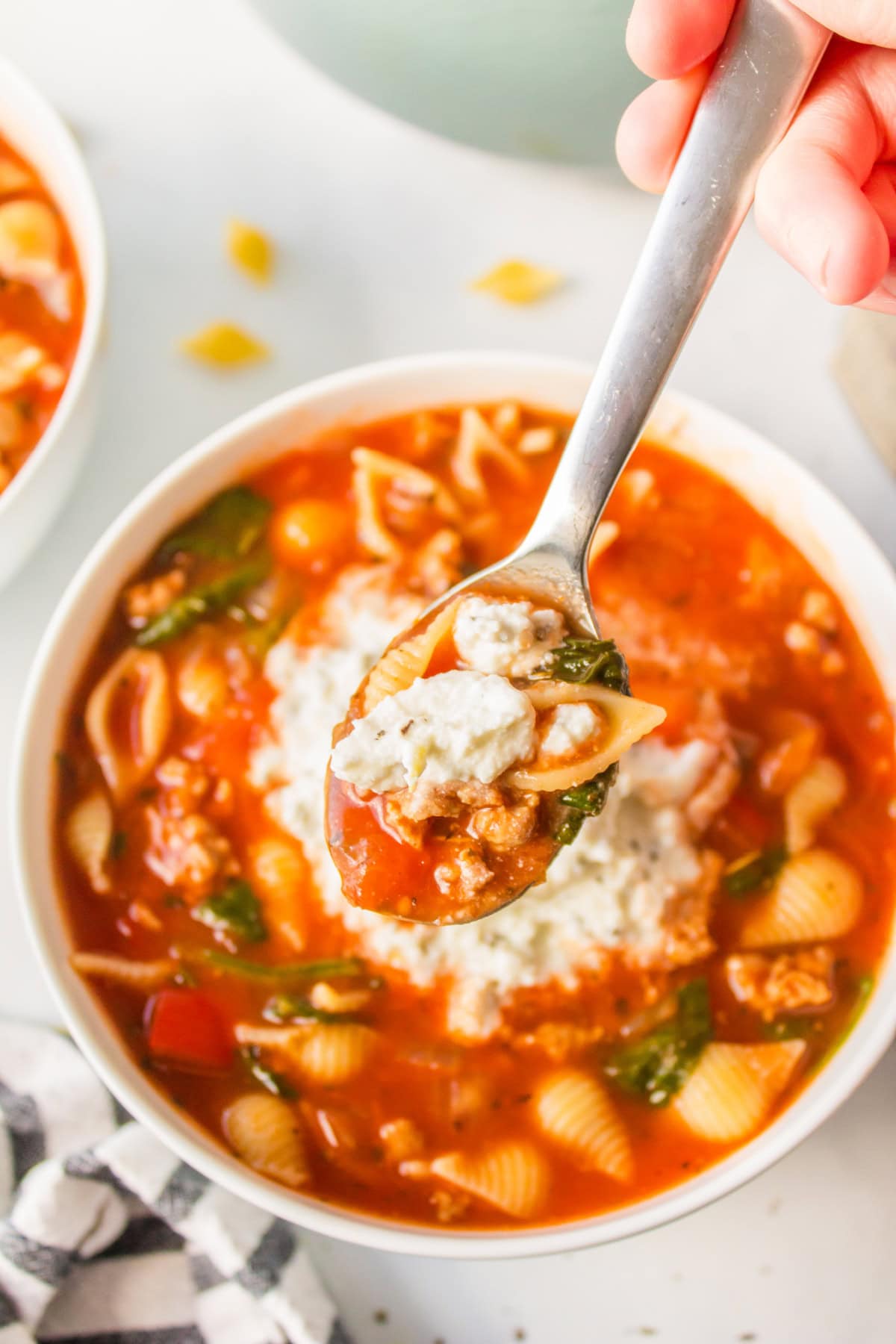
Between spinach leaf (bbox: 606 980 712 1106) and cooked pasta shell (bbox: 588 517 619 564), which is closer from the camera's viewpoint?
spinach leaf (bbox: 606 980 712 1106)

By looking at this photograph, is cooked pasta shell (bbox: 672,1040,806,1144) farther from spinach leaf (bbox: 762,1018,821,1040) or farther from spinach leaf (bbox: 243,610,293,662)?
spinach leaf (bbox: 243,610,293,662)

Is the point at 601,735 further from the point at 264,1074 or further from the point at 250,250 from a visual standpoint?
the point at 250,250

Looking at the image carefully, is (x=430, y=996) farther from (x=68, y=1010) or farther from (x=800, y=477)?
(x=800, y=477)

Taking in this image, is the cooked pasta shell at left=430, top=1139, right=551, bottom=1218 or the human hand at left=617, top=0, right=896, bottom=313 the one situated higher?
the human hand at left=617, top=0, right=896, bottom=313

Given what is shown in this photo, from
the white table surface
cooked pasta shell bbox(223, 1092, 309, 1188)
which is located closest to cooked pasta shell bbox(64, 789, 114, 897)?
the white table surface

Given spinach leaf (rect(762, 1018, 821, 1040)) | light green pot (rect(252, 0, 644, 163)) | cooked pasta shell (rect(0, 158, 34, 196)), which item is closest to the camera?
light green pot (rect(252, 0, 644, 163))
